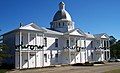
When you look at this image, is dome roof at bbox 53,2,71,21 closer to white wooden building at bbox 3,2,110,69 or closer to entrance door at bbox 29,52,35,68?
white wooden building at bbox 3,2,110,69

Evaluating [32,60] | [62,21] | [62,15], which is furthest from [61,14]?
[32,60]

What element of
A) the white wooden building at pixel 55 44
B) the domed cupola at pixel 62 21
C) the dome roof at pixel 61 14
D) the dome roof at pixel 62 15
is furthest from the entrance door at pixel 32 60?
the dome roof at pixel 62 15

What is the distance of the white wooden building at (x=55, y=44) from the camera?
125ft

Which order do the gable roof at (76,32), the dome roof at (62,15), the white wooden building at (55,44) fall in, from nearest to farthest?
the white wooden building at (55,44) < the gable roof at (76,32) < the dome roof at (62,15)

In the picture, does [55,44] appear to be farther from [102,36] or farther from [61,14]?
[102,36]

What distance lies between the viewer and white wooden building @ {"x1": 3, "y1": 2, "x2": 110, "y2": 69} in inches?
1499

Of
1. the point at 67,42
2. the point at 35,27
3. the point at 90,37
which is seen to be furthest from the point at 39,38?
the point at 90,37

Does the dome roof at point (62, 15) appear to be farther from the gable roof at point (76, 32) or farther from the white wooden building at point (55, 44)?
the gable roof at point (76, 32)

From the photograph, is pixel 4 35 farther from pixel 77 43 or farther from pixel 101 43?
pixel 101 43

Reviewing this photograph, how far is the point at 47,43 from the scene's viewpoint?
43.1 metres

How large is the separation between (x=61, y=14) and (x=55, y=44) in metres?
9.89

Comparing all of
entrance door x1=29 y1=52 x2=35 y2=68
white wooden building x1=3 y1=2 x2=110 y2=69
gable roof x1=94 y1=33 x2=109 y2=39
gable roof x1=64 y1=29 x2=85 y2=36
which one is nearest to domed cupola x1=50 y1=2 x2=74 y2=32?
white wooden building x1=3 y1=2 x2=110 y2=69

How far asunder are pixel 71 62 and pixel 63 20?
32.8 ft

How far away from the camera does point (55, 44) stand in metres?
45.2
